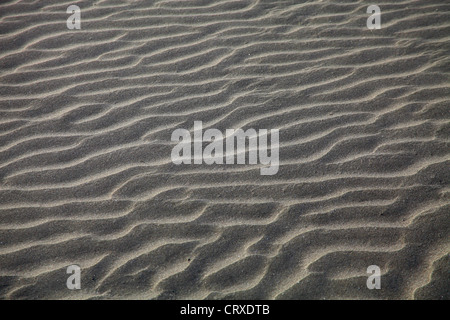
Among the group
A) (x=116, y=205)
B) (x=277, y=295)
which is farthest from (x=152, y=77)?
(x=277, y=295)

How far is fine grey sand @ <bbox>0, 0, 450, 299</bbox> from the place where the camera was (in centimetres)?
276

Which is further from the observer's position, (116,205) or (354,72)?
(354,72)

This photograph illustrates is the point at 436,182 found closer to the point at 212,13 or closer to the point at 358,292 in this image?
the point at 358,292

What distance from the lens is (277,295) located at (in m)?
2.64

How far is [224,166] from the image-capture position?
3.31m

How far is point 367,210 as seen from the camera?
9.82ft

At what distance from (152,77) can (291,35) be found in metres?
1.49

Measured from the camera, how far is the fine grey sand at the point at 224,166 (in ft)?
9.06

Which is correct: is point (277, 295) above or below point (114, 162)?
below

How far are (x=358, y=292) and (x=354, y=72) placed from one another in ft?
6.94
